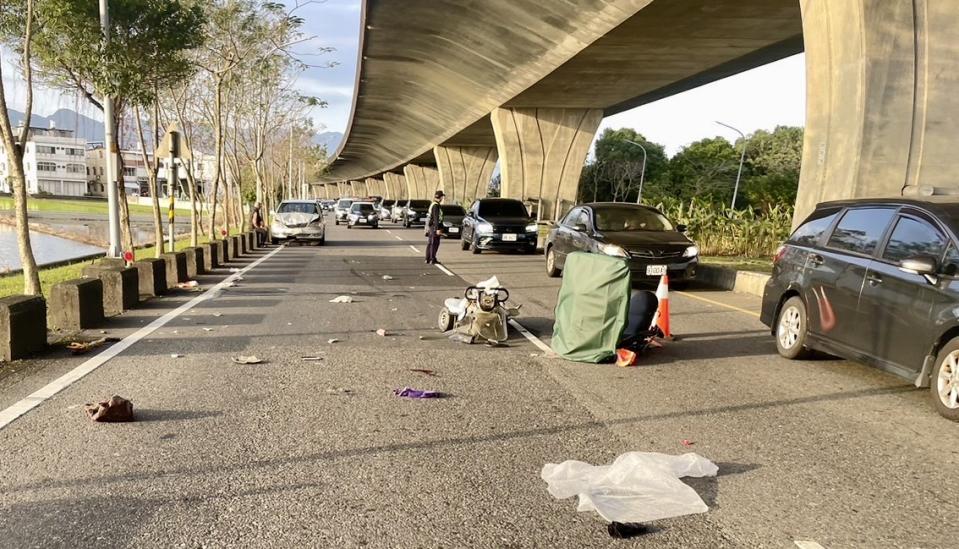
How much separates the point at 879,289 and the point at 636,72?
808 inches

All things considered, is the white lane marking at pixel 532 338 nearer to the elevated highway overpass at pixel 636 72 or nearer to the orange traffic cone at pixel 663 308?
the orange traffic cone at pixel 663 308

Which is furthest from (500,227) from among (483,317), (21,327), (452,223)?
(21,327)

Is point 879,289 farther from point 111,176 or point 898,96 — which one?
point 111,176

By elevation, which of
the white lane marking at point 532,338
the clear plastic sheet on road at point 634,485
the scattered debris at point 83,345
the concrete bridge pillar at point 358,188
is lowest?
the scattered debris at point 83,345

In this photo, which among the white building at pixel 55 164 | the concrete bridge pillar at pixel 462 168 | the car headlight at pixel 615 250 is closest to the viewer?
the car headlight at pixel 615 250

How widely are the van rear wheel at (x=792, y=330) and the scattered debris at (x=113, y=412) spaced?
6218 millimetres

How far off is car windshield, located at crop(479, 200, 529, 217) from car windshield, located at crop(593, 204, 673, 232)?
827cm

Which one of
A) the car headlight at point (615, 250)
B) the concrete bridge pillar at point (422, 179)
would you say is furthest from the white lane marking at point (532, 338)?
Answer: the concrete bridge pillar at point (422, 179)

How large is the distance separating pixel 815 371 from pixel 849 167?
21.9 feet

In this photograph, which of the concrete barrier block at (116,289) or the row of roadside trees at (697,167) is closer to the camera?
the concrete barrier block at (116,289)

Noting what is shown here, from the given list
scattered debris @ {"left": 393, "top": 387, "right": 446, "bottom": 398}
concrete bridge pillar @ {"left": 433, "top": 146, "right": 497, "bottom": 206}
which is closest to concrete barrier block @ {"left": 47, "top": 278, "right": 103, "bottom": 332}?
scattered debris @ {"left": 393, "top": 387, "right": 446, "bottom": 398}

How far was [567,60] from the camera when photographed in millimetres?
23000

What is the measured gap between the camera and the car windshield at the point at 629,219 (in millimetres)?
13875

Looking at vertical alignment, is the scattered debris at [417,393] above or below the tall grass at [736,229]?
below
